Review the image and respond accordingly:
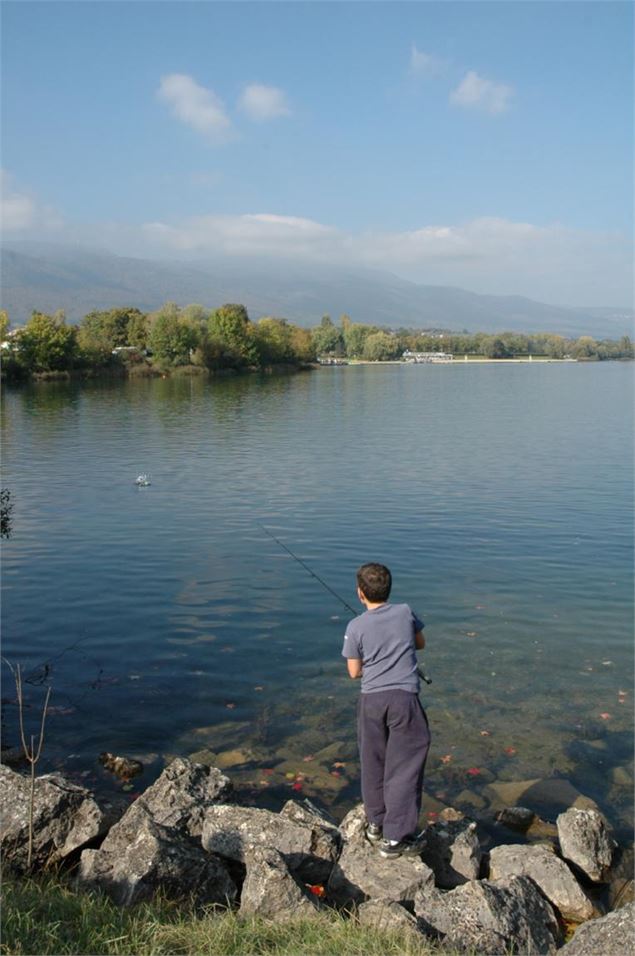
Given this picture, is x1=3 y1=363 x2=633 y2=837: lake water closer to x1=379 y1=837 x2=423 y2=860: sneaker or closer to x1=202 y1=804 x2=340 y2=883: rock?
x1=202 y1=804 x2=340 y2=883: rock

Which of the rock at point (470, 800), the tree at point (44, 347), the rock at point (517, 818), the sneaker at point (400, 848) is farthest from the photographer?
the tree at point (44, 347)

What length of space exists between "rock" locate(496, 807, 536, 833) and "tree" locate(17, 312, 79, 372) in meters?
104

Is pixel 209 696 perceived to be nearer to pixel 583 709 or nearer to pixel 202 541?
pixel 583 709

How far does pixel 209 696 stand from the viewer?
11891 millimetres

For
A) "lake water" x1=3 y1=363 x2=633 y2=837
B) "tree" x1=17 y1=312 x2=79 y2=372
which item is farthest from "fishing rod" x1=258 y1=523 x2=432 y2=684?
"tree" x1=17 y1=312 x2=79 y2=372

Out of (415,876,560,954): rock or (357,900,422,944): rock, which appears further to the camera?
(415,876,560,954): rock

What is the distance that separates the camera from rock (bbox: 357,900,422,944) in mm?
5809

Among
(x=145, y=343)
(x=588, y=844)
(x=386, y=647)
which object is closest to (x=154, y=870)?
(x=386, y=647)

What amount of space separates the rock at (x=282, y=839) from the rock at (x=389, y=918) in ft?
3.82

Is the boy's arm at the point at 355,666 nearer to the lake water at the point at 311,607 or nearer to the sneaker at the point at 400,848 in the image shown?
the sneaker at the point at 400,848

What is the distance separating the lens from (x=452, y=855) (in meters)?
7.55

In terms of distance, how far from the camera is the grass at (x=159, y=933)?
5289 millimetres

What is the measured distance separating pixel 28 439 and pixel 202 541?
2550 centimetres

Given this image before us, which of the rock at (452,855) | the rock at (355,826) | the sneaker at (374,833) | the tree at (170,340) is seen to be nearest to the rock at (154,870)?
the rock at (355,826)
